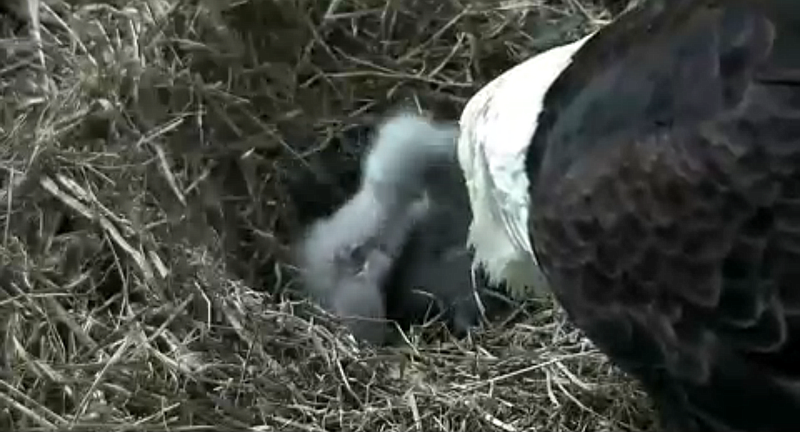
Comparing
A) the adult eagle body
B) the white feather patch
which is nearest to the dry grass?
the white feather patch

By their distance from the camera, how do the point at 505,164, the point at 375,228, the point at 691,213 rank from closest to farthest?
the point at 691,213 → the point at 505,164 → the point at 375,228

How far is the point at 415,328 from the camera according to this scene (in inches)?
88.3

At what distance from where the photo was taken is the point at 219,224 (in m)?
2.33

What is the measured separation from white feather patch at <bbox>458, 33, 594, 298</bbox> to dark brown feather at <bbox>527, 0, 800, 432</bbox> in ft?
0.28

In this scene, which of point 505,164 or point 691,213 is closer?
point 691,213

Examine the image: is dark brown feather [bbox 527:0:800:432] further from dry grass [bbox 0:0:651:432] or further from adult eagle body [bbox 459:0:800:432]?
dry grass [bbox 0:0:651:432]

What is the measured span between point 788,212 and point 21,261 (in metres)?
1.06

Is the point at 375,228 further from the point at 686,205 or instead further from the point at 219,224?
the point at 686,205

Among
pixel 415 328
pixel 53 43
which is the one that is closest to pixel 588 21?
pixel 415 328

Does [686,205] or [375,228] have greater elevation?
[686,205]

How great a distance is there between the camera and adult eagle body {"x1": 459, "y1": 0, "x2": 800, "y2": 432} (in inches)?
62.9

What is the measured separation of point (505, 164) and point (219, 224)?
0.58m

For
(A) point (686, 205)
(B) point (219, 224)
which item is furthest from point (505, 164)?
(B) point (219, 224)

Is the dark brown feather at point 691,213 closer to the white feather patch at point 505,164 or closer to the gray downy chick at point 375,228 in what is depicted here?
the white feather patch at point 505,164
